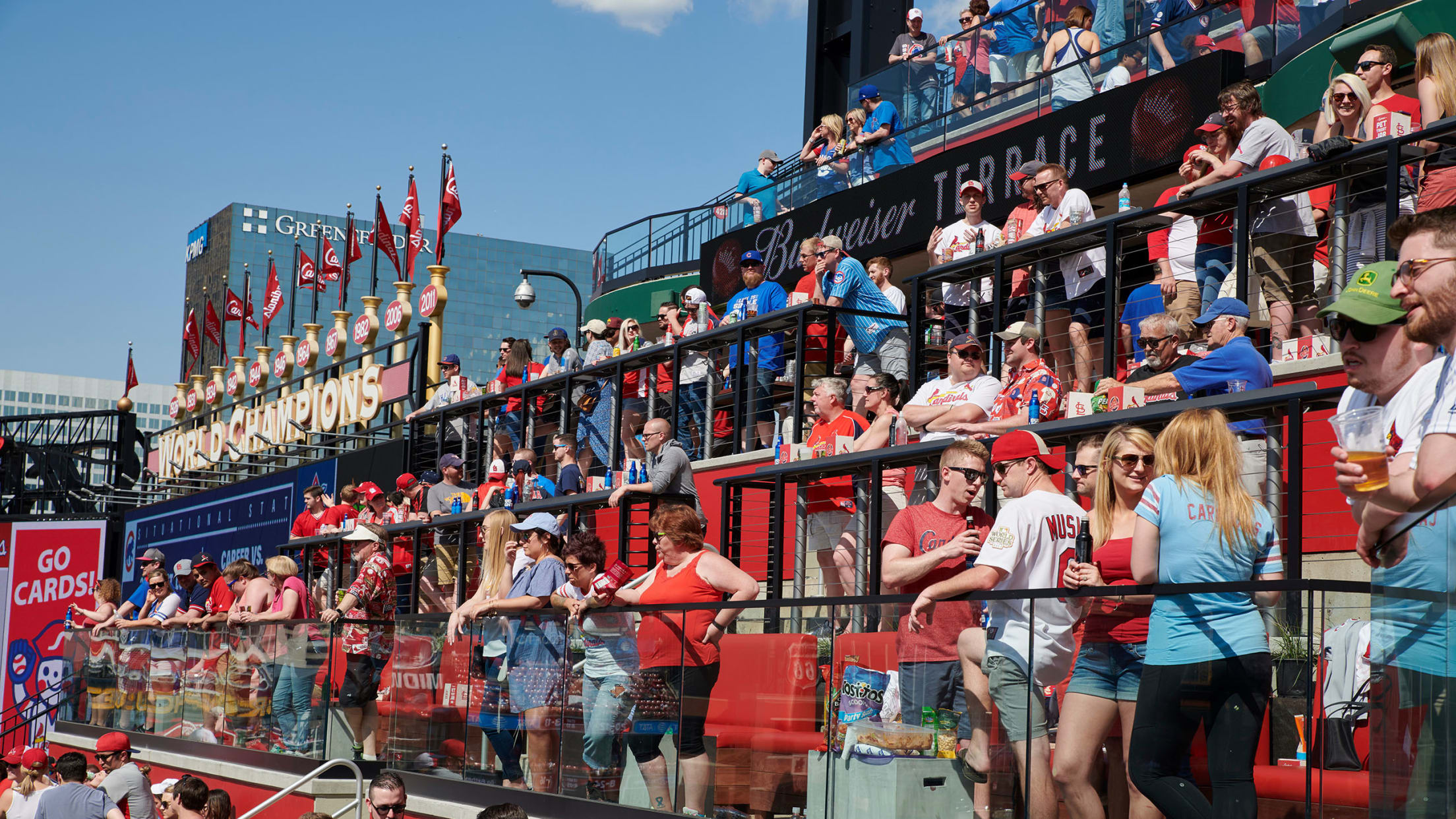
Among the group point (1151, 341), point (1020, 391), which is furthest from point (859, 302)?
point (1151, 341)

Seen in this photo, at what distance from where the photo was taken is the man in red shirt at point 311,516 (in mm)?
17688

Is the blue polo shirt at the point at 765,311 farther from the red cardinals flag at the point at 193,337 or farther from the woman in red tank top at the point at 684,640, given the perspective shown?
the red cardinals flag at the point at 193,337

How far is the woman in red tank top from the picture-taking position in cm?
686

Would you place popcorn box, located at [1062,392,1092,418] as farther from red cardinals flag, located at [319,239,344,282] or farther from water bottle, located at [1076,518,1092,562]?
red cardinals flag, located at [319,239,344,282]

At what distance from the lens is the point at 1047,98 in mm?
14086

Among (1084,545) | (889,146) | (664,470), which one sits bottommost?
(1084,545)

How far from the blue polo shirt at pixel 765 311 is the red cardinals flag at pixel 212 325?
2476cm

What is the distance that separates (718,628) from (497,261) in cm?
10220

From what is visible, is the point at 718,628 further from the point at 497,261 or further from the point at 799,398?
the point at 497,261

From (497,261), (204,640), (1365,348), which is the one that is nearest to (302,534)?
(204,640)

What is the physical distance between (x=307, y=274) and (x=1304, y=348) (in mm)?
27085

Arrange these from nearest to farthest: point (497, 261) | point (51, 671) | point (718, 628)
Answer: point (718, 628)
point (51, 671)
point (497, 261)

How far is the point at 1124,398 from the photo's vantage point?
702cm

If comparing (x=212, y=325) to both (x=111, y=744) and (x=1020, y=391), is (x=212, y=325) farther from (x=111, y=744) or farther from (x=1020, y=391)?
(x=1020, y=391)
